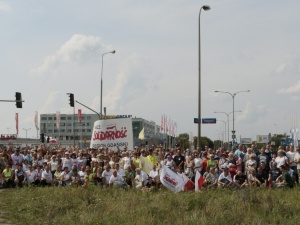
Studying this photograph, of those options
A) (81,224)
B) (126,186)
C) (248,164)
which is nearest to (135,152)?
(126,186)

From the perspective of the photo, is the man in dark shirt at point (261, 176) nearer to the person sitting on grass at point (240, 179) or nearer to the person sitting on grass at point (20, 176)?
the person sitting on grass at point (240, 179)

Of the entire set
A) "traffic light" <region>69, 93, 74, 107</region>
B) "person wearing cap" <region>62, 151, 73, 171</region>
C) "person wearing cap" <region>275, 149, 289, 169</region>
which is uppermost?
"traffic light" <region>69, 93, 74, 107</region>

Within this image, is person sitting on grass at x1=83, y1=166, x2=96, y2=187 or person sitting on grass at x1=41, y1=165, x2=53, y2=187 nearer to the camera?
person sitting on grass at x1=83, y1=166, x2=96, y2=187

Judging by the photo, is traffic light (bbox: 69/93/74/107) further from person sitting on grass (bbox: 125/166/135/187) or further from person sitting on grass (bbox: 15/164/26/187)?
person sitting on grass (bbox: 125/166/135/187)

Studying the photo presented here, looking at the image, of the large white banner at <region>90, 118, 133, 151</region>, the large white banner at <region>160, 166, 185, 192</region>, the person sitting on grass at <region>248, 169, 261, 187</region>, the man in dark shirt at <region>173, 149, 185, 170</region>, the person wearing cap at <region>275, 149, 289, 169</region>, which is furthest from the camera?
the large white banner at <region>90, 118, 133, 151</region>

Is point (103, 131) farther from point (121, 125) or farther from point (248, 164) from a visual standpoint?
point (248, 164)

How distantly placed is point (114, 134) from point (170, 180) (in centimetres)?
698

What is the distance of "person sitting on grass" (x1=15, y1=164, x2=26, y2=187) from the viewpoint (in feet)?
77.7

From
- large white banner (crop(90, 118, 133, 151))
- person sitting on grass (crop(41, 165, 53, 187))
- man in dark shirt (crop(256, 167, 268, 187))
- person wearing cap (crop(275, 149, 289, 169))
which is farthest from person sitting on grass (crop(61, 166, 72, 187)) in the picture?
person wearing cap (crop(275, 149, 289, 169))

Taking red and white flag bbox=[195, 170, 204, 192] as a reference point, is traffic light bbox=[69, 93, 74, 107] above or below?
above

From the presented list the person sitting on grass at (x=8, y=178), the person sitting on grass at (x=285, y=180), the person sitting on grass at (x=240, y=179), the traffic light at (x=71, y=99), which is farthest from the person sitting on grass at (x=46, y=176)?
the traffic light at (x=71, y=99)

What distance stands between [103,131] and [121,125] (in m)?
1.02

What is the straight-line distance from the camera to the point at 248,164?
20234mm

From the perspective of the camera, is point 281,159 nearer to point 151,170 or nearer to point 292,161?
point 292,161
